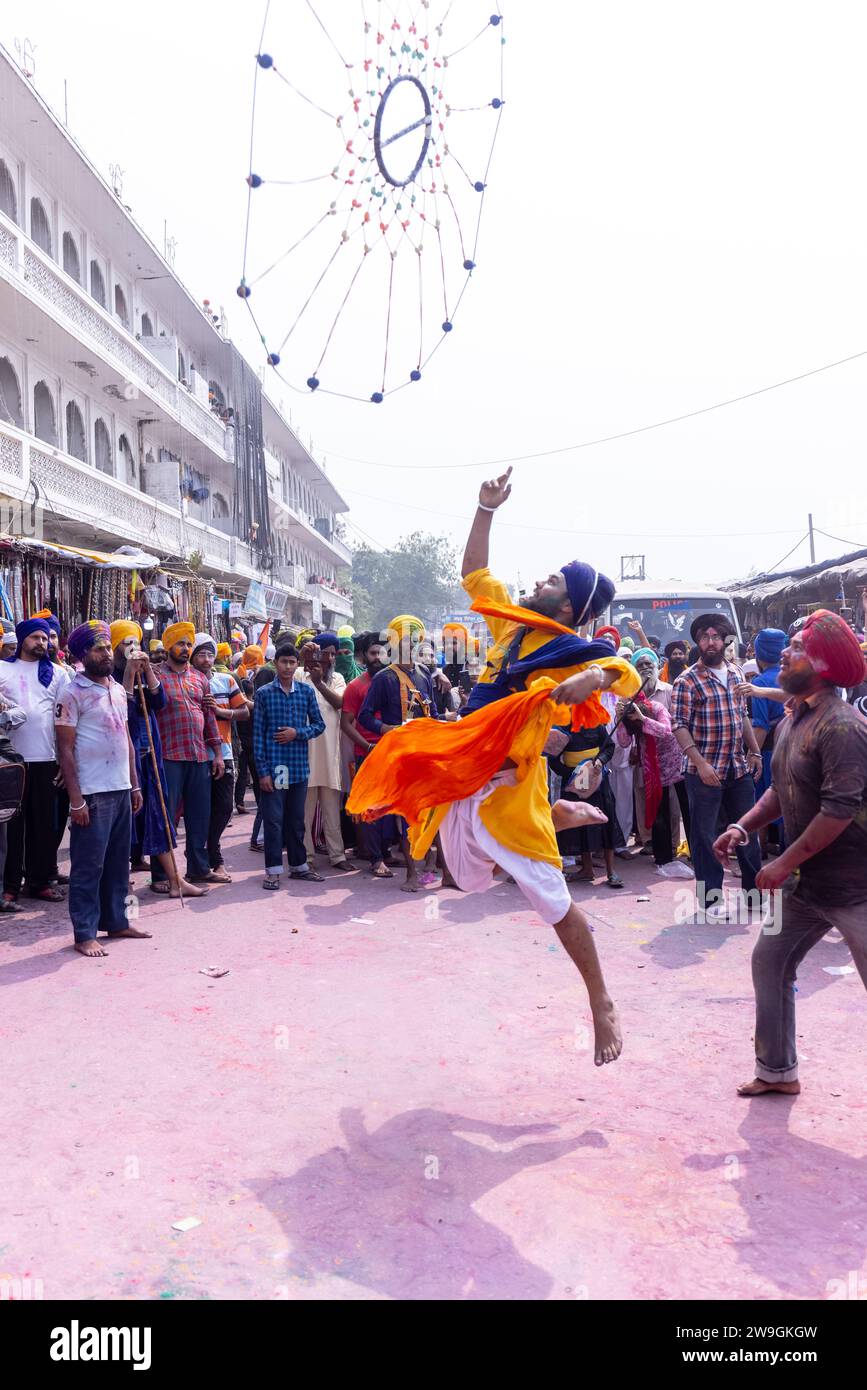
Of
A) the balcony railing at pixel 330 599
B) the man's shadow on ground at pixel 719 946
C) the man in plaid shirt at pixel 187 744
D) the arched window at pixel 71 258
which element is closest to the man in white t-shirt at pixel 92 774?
the man in plaid shirt at pixel 187 744

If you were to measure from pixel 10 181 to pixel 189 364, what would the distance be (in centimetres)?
1121

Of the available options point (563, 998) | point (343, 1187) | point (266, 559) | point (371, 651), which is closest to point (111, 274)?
point (266, 559)

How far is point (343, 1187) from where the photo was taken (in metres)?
3.28

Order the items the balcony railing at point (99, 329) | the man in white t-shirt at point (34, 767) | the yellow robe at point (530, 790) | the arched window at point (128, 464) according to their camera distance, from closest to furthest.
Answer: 1. the yellow robe at point (530, 790)
2. the man in white t-shirt at point (34, 767)
3. the balcony railing at point (99, 329)
4. the arched window at point (128, 464)

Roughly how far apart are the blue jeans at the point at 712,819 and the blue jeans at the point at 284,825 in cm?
308

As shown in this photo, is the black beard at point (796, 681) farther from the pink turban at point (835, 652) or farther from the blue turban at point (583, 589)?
the blue turban at point (583, 589)

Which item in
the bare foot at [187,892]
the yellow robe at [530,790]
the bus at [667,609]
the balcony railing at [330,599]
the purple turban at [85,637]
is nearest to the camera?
the yellow robe at [530,790]

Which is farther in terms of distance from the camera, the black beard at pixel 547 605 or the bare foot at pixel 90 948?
the bare foot at pixel 90 948

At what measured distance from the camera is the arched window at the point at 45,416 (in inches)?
706

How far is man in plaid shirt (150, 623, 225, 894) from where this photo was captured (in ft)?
26.0

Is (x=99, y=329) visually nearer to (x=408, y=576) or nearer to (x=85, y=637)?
(x=85, y=637)

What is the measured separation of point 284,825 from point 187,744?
1070 millimetres

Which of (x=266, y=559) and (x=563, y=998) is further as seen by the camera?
(x=266, y=559)
